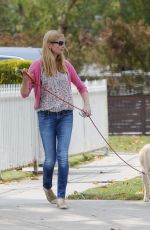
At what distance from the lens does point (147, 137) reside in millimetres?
22859

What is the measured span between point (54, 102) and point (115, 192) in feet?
6.34

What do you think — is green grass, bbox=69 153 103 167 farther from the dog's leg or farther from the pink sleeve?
the pink sleeve

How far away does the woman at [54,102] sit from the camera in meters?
9.73

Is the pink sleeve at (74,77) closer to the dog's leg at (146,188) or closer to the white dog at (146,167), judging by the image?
the white dog at (146,167)

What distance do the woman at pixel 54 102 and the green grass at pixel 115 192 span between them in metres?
0.98

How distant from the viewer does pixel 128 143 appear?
20.8 meters

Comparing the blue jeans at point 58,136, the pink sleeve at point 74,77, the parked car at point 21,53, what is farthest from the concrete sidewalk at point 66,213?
the parked car at point 21,53

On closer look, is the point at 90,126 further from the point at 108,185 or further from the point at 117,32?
the point at 117,32

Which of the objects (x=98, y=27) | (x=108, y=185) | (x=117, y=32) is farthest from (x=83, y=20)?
(x=108, y=185)

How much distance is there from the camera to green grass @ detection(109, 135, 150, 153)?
1909 cm

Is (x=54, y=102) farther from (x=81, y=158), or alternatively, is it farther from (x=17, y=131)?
(x=81, y=158)

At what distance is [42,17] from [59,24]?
2091 millimetres

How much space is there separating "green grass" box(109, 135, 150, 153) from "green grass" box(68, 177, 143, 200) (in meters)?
6.63

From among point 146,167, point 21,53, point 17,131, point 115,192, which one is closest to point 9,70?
point 17,131
